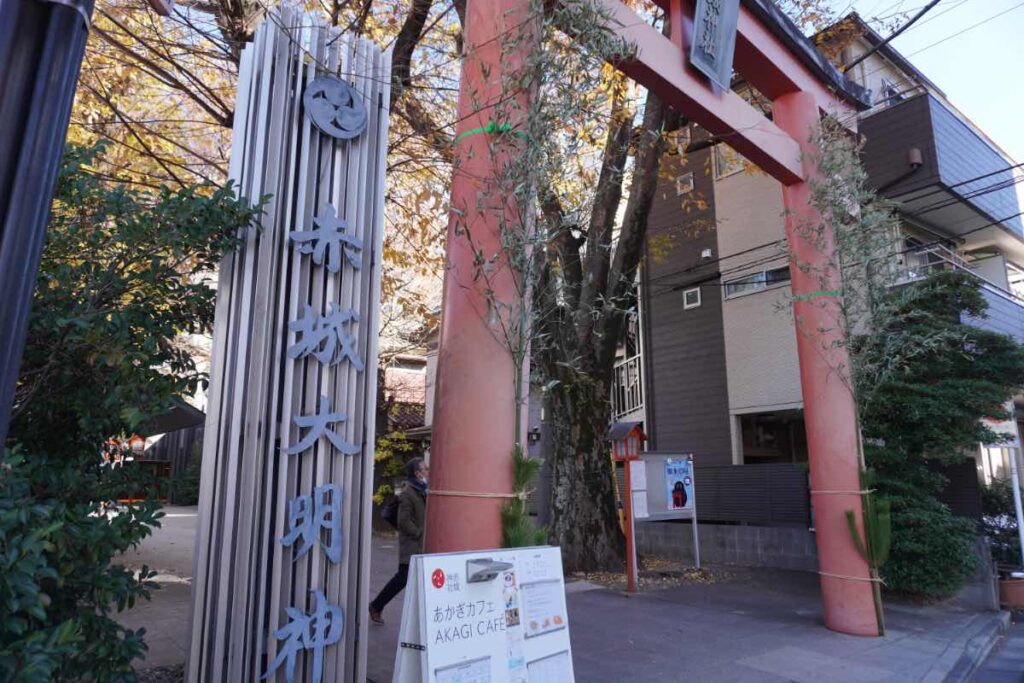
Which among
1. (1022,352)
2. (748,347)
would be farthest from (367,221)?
(748,347)

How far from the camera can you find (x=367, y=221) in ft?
16.5

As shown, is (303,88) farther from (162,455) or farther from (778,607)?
(162,455)

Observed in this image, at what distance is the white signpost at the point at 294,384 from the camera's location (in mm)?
4207

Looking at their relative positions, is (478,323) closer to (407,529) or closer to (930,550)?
(407,529)

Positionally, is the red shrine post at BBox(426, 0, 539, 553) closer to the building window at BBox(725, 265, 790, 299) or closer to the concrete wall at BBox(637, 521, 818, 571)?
the concrete wall at BBox(637, 521, 818, 571)

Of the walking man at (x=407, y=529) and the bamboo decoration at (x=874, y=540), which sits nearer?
the walking man at (x=407, y=529)

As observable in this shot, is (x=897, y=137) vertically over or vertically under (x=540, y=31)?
over

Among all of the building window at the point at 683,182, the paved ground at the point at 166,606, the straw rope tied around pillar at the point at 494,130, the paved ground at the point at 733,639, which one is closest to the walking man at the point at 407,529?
the paved ground at the point at 733,639

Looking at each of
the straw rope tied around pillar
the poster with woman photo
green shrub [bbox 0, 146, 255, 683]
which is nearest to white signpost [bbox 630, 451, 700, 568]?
the poster with woman photo

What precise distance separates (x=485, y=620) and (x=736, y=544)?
383 inches

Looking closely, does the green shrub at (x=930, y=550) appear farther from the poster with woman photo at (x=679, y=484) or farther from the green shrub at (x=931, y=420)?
the poster with woman photo at (x=679, y=484)

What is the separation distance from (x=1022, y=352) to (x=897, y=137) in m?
5.34

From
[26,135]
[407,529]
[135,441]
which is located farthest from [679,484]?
[26,135]

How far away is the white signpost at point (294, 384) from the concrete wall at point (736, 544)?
29.1 ft
